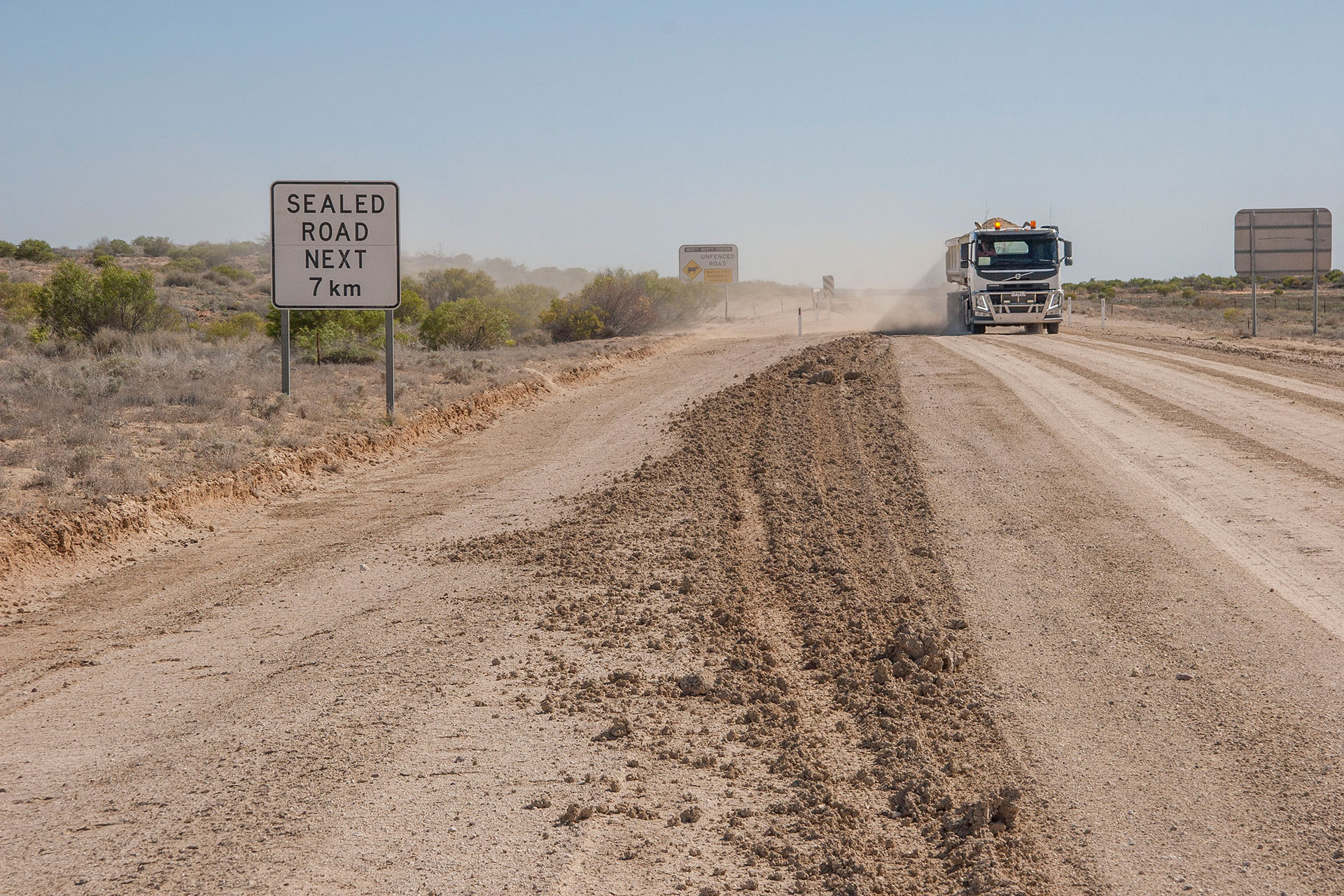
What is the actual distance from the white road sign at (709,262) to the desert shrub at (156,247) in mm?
31885

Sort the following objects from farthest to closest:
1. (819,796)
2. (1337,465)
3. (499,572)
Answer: (1337,465), (499,572), (819,796)

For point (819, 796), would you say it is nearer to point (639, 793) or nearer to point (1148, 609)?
point (639, 793)

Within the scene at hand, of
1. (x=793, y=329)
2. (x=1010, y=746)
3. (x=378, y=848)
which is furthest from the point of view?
(x=793, y=329)

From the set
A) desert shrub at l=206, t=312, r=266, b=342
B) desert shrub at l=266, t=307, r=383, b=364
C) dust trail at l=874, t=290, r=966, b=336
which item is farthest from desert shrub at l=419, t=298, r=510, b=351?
dust trail at l=874, t=290, r=966, b=336

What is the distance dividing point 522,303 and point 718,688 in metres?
49.6

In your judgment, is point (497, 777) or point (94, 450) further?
point (94, 450)

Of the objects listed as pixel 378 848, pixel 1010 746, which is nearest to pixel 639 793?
pixel 378 848

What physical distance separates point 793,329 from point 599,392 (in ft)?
86.8

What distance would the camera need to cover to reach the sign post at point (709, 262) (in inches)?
2269

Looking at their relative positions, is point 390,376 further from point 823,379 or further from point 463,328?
point 463,328

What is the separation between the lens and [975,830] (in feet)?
14.4

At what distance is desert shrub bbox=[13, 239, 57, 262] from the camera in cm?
5100

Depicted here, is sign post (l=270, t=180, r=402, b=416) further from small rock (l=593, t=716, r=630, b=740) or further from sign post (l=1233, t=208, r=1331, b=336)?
sign post (l=1233, t=208, r=1331, b=336)

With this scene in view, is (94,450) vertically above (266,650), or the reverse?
(94,450)
